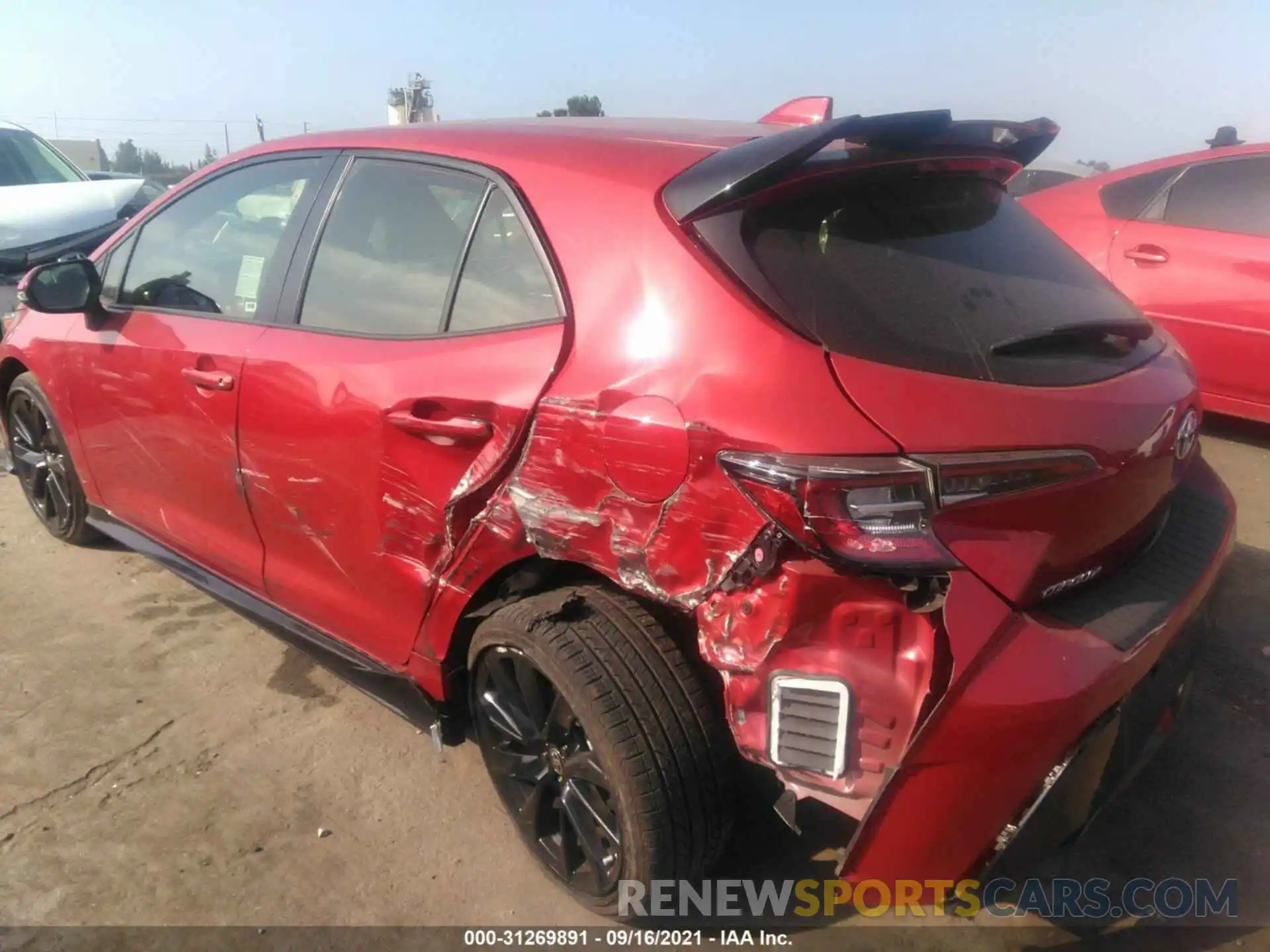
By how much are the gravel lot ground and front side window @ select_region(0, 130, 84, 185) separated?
7047mm

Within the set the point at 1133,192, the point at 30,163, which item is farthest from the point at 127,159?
the point at 1133,192

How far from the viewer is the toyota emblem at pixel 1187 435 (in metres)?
2.07

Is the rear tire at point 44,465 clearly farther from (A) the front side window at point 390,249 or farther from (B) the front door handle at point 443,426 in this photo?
(B) the front door handle at point 443,426

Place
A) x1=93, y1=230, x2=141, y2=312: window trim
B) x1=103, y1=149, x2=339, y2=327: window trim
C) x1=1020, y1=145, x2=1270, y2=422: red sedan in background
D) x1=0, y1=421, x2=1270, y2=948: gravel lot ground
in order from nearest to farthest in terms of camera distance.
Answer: x1=0, y1=421, x2=1270, y2=948: gravel lot ground, x1=103, y1=149, x2=339, y2=327: window trim, x1=93, y1=230, x2=141, y2=312: window trim, x1=1020, y1=145, x2=1270, y2=422: red sedan in background

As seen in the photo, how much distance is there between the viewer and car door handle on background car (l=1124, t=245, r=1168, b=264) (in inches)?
200

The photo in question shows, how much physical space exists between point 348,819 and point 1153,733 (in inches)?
77.2

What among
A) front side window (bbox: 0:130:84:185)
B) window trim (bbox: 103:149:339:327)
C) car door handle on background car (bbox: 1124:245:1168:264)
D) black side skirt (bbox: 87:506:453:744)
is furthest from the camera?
front side window (bbox: 0:130:84:185)

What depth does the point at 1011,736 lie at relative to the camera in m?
1.62

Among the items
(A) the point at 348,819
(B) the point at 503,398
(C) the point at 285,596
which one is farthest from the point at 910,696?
(C) the point at 285,596

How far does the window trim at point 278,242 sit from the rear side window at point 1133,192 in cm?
440

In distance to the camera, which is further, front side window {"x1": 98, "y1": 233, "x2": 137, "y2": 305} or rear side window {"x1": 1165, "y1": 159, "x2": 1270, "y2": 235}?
rear side window {"x1": 1165, "y1": 159, "x2": 1270, "y2": 235}

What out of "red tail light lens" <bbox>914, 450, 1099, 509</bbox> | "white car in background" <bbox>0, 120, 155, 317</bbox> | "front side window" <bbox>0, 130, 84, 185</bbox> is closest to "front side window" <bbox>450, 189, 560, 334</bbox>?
"red tail light lens" <bbox>914, 450, 1099, 509</bbox>

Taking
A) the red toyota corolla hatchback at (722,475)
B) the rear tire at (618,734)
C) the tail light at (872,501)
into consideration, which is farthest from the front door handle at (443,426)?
the tail light at (872,501)

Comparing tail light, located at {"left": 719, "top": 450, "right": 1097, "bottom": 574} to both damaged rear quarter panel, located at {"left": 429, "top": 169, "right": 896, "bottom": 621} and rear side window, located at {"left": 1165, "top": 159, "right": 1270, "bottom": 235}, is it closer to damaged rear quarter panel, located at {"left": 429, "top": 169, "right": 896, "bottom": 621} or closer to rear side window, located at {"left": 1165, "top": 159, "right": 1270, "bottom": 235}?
damaged rear quarter panel, located at {"left": 429, "top": 169, "right": 896, "bottom": 621}
